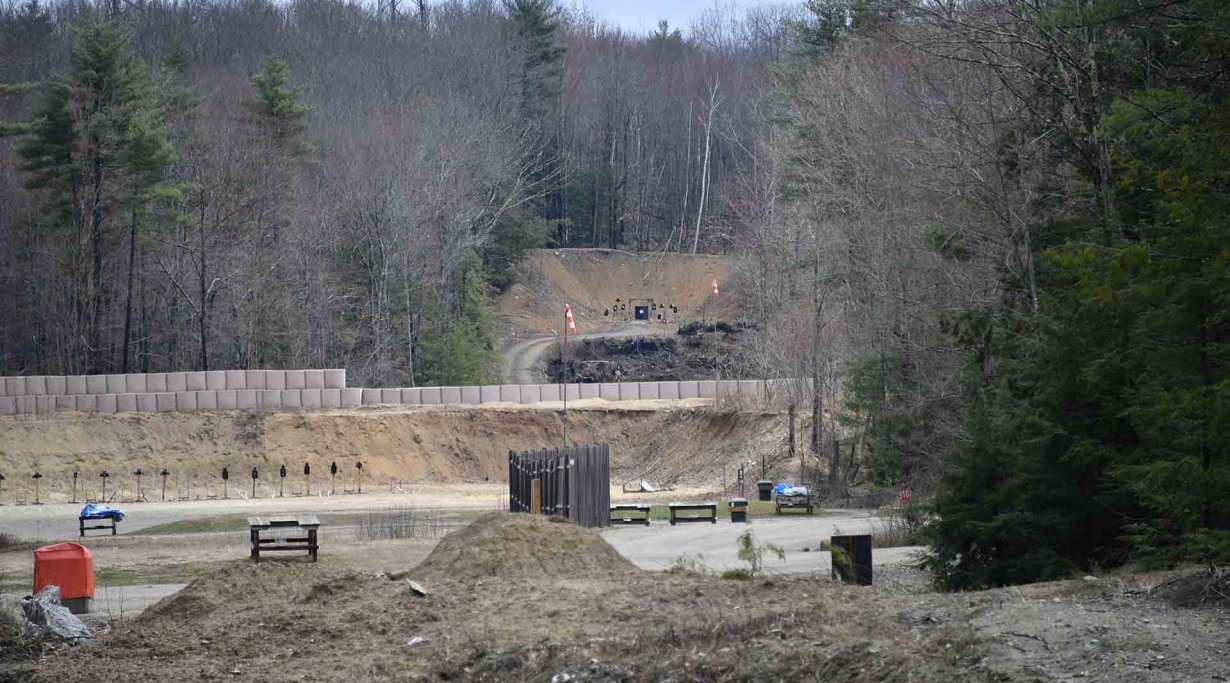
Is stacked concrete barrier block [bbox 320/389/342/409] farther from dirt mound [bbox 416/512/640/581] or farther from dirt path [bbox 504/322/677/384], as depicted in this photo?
dirt mound [bbox 416/512/640/581]

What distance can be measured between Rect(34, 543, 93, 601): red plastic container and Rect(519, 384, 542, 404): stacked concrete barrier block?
41.2 metres

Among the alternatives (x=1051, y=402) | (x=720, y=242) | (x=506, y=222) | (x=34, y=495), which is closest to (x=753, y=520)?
(x=1051, y=402)

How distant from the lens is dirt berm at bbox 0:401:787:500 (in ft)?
166

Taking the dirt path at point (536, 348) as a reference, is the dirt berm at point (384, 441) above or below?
below

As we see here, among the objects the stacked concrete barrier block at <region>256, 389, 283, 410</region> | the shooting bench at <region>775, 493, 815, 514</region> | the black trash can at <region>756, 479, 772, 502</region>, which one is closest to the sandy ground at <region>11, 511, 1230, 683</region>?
the shooting bench at <region>775, 493, 815, 514</region>

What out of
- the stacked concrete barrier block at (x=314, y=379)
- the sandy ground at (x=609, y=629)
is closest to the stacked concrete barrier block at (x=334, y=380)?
the stacked concrete barrier block at (x=314, y=379)

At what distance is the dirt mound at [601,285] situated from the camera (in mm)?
89625

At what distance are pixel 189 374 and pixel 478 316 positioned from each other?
62.0 feet

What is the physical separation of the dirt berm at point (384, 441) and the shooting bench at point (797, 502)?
898 cm

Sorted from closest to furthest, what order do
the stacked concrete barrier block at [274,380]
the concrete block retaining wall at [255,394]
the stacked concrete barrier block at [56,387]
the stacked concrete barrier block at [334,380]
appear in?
the concrete block retaining wall at [255,394], the stacked concrete barrier block at [56,387], the stacked concrete barrier block at [274,380], the stacked concrete barrier block at [334,380]

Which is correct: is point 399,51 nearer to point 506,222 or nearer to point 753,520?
point 506,222

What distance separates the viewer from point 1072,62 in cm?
2166

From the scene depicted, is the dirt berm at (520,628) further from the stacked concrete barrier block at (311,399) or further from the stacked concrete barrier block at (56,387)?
the stacked concrete barrier block at (56,387)

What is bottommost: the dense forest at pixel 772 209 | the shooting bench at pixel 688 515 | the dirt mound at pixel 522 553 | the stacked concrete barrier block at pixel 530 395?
the shooting bench at pixel 688 515
